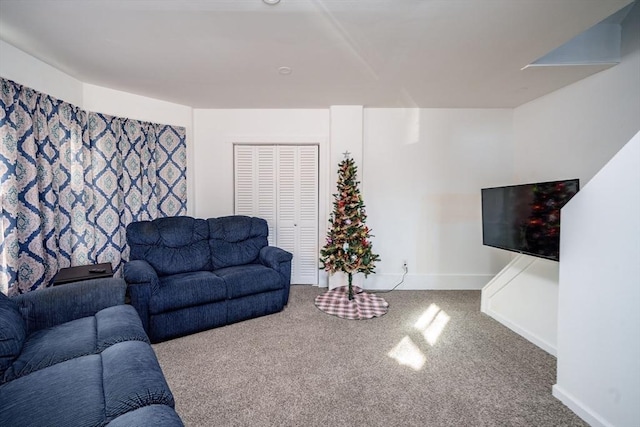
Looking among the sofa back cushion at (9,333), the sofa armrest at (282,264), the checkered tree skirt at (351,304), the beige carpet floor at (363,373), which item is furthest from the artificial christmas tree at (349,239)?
the sofa back cushion at (9,333)

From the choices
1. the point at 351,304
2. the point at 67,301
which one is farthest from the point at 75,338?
the point at 351,304

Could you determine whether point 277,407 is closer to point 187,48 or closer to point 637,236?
point 637,236

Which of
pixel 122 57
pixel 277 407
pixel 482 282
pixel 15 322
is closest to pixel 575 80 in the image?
pixel 482 282

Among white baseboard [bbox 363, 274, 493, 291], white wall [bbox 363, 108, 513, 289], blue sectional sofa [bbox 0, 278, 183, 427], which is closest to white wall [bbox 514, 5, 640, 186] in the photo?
white wall [bbox 363, 108, 513, 289]

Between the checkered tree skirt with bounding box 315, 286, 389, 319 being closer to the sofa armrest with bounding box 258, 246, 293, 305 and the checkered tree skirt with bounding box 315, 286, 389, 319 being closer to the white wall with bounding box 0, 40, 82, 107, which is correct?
the sofa armrest with bounding box 258, 246, 293, 305

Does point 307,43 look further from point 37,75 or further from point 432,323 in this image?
point 432,323

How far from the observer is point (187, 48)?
2.33 metres

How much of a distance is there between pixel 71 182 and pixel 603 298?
4.41m

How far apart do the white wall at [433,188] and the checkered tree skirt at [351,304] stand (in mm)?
447

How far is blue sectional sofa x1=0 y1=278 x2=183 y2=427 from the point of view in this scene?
3.65 ft

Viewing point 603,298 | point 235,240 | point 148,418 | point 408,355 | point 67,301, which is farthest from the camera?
point 235,240

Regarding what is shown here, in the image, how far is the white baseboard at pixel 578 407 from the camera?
163 centimetres

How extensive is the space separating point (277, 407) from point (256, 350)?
0.71m

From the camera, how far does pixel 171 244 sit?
3.25 metres
